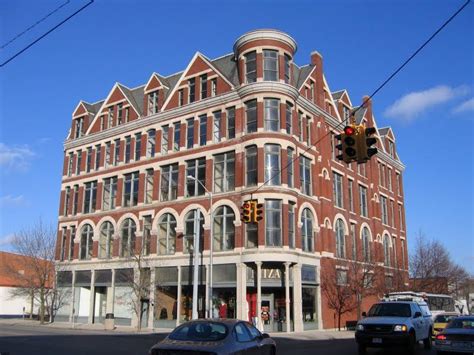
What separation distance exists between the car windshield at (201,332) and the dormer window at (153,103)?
35.1 metres

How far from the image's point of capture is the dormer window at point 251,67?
121 ft

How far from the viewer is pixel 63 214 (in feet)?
163

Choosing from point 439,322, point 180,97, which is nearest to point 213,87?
point 180,97

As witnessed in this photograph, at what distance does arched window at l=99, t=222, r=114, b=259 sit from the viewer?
44500mm

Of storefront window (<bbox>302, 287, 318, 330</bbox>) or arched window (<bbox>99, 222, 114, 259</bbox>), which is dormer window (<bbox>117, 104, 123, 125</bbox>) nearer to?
arched window (<bbox>99, 222, 114, 259</bbox>)

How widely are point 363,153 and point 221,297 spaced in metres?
24.0

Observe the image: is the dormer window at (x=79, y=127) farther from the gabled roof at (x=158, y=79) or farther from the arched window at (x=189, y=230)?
the arched window at (x=189, y=230)

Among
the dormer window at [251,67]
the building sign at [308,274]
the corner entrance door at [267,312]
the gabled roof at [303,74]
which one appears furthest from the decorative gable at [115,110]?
the corner entrance door at [267,312]

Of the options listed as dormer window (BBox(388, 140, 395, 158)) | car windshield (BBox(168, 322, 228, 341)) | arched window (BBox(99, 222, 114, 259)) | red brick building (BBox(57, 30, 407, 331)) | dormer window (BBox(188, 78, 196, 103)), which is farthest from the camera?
dormer window (BBox(388, 140, 395, 158))

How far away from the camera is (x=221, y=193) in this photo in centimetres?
3684

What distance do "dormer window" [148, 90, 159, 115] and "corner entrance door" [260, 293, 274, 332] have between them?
19.5 metres

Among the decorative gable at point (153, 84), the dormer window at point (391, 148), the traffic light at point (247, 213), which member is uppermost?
the decorative gable at point (153, 84)

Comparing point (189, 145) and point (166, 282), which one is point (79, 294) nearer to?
point (166, 282)

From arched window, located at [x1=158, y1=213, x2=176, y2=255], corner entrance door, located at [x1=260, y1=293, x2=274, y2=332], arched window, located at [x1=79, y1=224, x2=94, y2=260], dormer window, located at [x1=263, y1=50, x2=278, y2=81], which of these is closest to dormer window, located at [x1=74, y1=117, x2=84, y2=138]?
arched window, located at [x1=79, y1=224, x2=94, y2=260]
